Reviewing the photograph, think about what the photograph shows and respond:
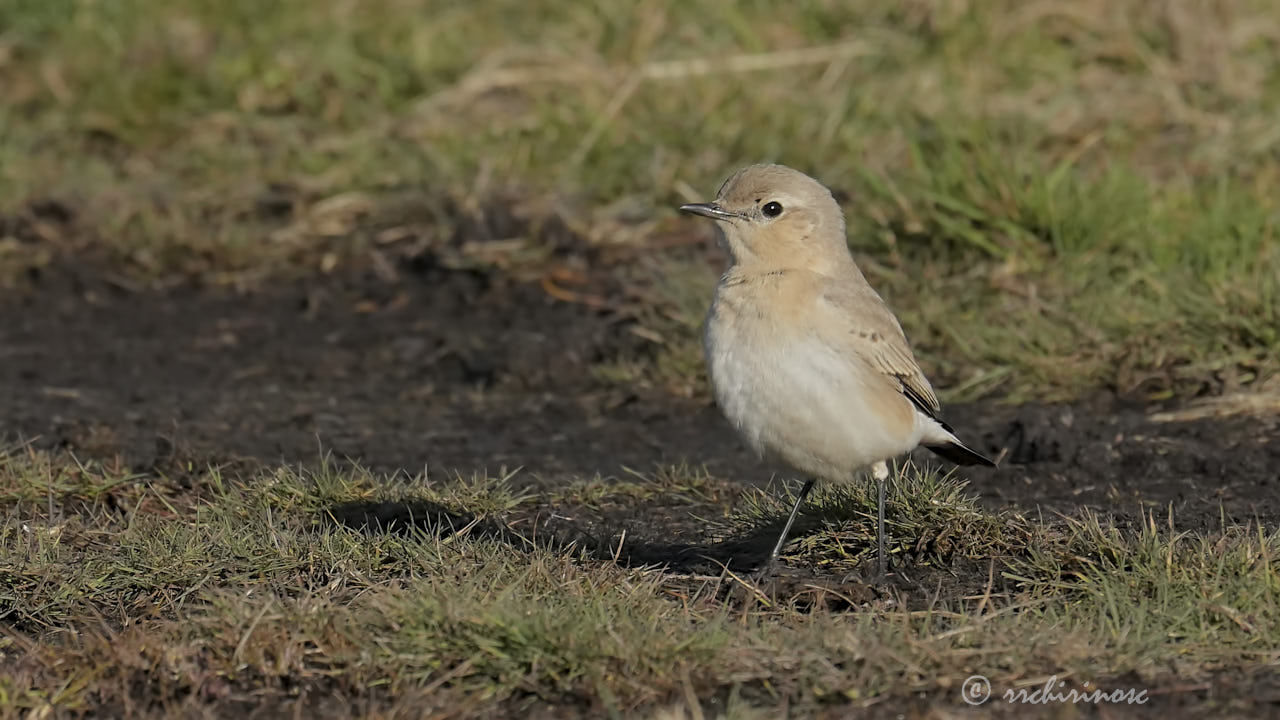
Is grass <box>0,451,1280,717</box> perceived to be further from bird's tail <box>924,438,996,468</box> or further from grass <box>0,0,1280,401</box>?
grass <box>0,0,1280,401</box>

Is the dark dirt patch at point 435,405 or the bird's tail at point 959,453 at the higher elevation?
the bird's tail at point 959,453

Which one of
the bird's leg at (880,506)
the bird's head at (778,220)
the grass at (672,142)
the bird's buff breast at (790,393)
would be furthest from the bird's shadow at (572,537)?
the grass at (672,142)

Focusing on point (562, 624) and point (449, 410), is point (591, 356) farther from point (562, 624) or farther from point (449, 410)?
point (562, 624)

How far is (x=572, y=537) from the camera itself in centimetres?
603

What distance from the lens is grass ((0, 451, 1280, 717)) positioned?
14.5ft

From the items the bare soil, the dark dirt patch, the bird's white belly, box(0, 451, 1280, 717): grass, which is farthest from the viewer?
the dark dirt patch

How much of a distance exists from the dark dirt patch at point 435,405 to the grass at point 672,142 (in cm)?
33

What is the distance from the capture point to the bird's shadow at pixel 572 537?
5719mm

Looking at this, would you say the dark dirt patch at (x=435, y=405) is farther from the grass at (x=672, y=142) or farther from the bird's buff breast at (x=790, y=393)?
the bird's buff breast at (x=790, y=393)

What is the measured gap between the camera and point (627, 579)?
16.9 ft

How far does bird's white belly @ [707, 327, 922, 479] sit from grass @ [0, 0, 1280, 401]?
2.68 m

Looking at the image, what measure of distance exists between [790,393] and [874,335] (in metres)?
0.44

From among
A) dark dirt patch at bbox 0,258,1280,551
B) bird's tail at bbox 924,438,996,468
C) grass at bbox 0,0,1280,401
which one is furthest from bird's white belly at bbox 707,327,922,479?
grass at bbox 0,0,1280,401

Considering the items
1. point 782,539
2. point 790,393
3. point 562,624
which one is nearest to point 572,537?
point 782,539
